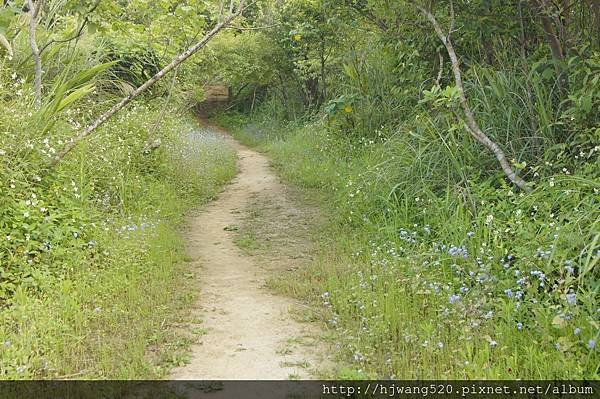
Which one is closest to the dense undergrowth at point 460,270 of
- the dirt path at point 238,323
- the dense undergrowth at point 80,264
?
the dirt path at point 238,323

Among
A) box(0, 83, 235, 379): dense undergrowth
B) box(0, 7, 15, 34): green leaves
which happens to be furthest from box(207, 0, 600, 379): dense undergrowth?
box(0, 7, 15, 34): green leaves

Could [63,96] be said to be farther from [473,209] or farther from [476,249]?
[476,249]

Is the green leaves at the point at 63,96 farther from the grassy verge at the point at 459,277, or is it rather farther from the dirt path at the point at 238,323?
the grassy verge at the point at 459,277

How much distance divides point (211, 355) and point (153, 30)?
5.41 m

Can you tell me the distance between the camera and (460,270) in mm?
4168

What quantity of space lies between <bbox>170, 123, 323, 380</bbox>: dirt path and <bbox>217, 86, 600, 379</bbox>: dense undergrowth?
306 mm

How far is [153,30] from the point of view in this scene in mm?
7605

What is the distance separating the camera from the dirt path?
3.49m

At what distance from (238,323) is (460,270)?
5.80 feet

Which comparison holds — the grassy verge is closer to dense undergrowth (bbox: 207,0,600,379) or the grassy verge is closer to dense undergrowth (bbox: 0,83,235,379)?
dense undergrowth (bbox: 207,0,600,379)

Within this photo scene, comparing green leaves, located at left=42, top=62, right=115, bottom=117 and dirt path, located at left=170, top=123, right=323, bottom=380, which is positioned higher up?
green leaves, located at left=42, top=62, right=115, bottom=117

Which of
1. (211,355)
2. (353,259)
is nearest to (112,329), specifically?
(211,355)

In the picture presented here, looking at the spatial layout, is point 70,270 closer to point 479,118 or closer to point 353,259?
point 353,259

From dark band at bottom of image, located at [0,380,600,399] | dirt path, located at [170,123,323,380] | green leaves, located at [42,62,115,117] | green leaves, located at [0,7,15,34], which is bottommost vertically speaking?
dirt path, located at [170,123,323,380]
